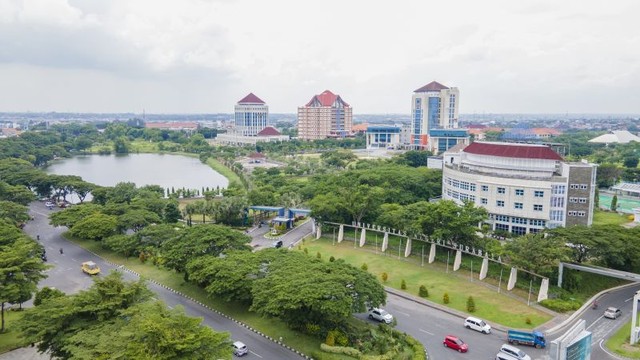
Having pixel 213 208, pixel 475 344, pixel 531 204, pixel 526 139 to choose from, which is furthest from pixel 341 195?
pixel 526 139

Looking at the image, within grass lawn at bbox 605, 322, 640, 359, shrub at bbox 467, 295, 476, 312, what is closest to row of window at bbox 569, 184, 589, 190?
grass lawn at bbox 605, 322, 640, 359

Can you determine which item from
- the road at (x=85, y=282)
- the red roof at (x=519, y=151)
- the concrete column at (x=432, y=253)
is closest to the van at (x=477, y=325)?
the road at (x=85, y=282)

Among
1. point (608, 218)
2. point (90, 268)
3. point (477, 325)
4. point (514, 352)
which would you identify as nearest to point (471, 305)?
point (477, 325)

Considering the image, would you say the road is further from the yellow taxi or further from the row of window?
the row of window

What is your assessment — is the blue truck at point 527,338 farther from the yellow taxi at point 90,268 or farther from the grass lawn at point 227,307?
the yellow taxi at point 90,268

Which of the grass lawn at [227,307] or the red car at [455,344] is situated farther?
the grass lawn at [227,307]

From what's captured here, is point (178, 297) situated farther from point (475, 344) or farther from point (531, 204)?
point (531, 204)

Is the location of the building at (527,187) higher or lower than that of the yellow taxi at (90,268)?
higher

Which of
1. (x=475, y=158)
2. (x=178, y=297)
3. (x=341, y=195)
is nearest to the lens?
(x=178, y=297)
